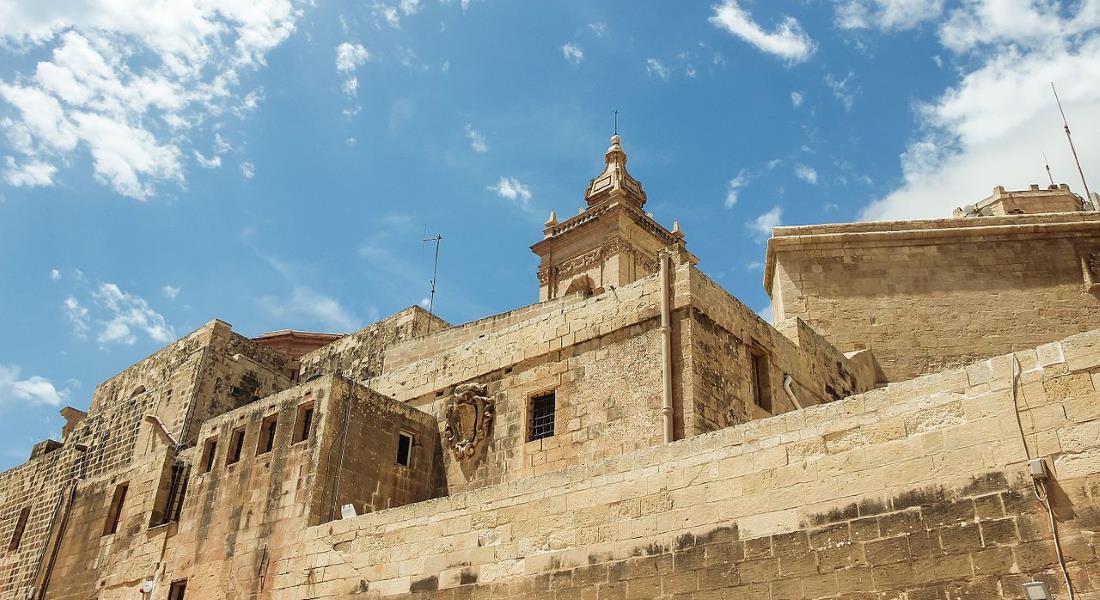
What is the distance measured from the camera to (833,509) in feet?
26.2

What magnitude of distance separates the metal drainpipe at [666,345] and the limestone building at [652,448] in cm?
5

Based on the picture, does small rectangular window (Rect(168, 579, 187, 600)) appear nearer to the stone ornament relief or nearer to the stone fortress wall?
the stone ornament relief

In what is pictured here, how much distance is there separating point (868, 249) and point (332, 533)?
457 inches

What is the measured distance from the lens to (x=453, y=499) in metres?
11.0

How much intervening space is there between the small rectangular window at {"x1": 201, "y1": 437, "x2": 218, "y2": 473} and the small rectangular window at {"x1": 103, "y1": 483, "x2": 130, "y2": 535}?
11.6 ft

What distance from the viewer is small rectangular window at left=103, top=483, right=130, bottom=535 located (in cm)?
1816

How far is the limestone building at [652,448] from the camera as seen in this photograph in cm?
738

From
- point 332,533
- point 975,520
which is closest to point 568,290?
point 332,533

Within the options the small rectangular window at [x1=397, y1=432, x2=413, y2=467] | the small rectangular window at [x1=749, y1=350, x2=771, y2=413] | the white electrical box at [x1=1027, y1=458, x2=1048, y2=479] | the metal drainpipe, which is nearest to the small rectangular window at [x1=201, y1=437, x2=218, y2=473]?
the small rectangular window at [x1=397, y1=432, x2=413, y2=467]

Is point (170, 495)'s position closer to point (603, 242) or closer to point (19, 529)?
point (19, 529)

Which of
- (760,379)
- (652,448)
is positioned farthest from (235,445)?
(760,379)

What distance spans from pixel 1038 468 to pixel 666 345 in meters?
6.65

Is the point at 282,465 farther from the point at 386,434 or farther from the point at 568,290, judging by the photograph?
the point at 568,290

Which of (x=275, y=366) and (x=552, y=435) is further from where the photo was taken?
(x=275, y=366)
